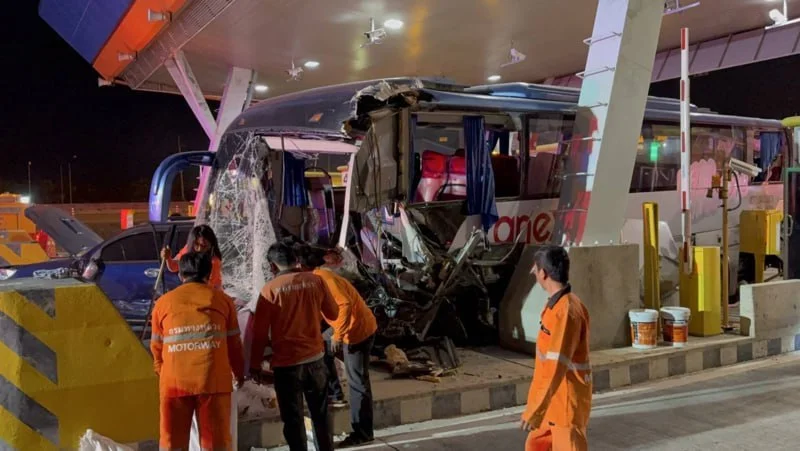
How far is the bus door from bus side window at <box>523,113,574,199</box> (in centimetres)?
332

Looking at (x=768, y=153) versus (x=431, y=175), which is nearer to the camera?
(x=431, y=175)

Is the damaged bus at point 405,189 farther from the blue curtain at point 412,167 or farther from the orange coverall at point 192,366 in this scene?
the orange coverall at point 192,366

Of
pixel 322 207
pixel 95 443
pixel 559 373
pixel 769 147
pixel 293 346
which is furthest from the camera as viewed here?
pixel 769 147

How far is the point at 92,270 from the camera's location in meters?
8.33

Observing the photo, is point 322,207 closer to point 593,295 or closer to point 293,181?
point 293,181

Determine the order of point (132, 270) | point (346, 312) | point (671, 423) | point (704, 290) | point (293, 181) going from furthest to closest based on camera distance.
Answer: point (132, 270), point (704, 290), point (293, 181), point (671, 423), point (346, 312)

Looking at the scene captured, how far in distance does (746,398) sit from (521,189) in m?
3.38

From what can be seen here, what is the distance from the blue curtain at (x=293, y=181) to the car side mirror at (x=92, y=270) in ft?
8.85

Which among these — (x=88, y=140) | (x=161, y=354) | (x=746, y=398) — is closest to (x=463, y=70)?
(x=746, y=398)

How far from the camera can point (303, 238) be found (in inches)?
305

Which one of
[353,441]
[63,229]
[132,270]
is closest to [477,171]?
[353,441]

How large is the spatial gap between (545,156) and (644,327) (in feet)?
7.97

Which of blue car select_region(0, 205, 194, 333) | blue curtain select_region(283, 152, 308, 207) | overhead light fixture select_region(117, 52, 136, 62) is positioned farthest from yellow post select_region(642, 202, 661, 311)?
overhead light fixture select_region(117, 52, 136, 62)

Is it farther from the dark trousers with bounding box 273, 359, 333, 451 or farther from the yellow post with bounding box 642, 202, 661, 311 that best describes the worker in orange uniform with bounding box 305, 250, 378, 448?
the yellow post with bounding box 642, 202, 661, 311
